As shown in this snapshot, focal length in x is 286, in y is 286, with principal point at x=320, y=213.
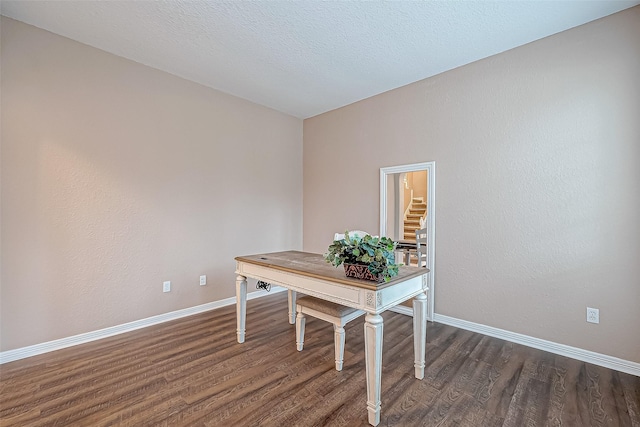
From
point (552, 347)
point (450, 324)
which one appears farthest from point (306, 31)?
point (552, 347)

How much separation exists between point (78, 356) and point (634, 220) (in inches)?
180

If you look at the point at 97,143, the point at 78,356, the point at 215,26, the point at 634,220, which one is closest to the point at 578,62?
the point at 634,220

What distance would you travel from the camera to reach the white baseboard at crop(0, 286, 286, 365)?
2.33m

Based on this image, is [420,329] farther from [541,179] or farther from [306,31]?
[306,31]

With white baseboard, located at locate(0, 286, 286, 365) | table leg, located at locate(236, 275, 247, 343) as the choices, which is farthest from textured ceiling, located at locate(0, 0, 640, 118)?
white baseboard, located at locate(0, 286, 286, 365)

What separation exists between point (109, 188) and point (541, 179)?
13.3 ft

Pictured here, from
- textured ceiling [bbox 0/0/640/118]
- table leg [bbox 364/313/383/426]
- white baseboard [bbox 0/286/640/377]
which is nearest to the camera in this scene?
table leg [bbox 364/313/383/426]

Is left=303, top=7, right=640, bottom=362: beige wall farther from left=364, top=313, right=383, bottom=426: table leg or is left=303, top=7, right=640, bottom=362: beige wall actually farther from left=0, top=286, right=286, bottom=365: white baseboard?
left=0, top=286, right=286, bottom=365: white baseboard

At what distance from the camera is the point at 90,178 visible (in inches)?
105

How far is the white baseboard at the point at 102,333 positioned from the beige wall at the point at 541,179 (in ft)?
9.03

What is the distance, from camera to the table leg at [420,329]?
2.03 m

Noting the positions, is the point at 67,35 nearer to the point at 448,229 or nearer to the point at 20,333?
the point at 20,333

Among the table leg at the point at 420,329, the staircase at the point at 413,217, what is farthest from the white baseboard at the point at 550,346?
the table leg at the point at 420,329

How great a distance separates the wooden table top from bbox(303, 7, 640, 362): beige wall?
4.06 ft
